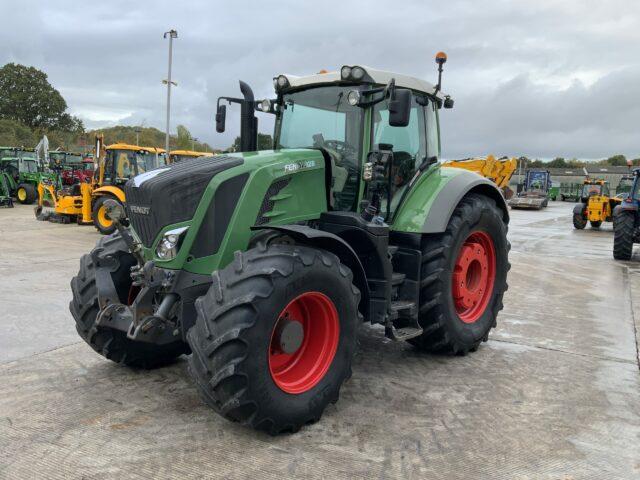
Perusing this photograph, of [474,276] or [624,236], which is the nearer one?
[474,276]

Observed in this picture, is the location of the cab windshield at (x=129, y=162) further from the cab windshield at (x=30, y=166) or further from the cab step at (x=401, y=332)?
the cab step at (x=401, y=332)

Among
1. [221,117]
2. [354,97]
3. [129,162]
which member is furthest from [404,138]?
[129,162]

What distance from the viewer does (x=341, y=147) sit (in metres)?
A: 4.27

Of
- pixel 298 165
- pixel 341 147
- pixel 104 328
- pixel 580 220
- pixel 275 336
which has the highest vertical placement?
pixel 341 147

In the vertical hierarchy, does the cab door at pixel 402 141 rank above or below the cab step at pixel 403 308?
above

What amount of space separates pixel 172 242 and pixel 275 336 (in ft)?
2.88

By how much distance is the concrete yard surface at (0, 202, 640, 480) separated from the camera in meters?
2.92

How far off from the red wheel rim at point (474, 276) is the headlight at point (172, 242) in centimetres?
243

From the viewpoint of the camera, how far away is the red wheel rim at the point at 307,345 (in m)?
3.34

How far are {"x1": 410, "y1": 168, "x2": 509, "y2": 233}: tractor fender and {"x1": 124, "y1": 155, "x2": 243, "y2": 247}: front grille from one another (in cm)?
163

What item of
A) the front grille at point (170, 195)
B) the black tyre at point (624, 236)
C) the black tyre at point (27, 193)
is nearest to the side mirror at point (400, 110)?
the front grille at point (170, 195)

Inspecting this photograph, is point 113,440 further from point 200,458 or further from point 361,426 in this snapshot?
point 361,426

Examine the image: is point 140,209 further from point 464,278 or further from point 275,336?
point 464,278

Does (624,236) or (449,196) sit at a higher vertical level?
(449,196)
